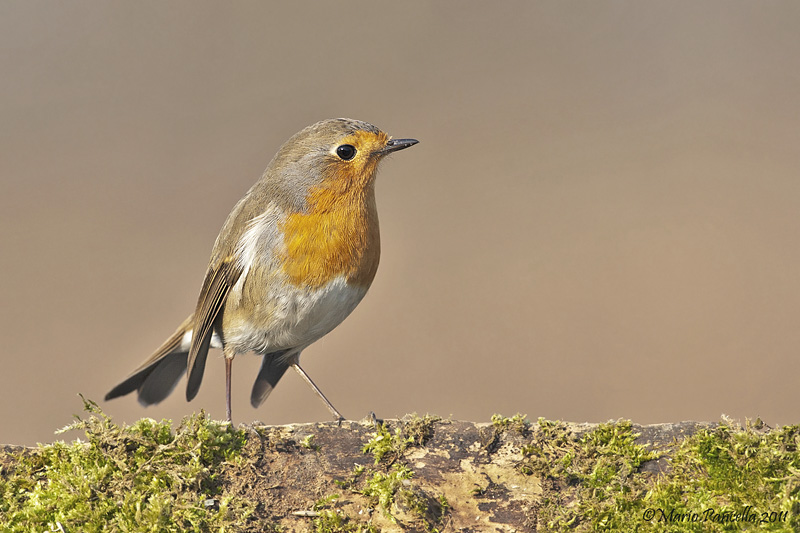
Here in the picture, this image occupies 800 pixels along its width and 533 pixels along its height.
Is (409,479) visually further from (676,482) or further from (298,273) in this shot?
(298,273)

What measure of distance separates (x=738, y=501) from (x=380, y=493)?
128cm

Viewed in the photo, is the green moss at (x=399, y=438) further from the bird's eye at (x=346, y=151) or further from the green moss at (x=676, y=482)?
the bird's eye at (x=346, y=151)

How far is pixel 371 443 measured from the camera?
3107 mm

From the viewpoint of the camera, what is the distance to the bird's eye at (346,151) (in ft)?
14.6

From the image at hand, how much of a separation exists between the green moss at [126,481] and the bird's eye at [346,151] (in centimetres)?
195

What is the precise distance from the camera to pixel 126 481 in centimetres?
275

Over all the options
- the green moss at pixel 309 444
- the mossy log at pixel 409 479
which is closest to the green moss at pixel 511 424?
the mossy log at pixel 409 479

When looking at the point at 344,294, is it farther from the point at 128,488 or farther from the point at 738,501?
the point at 738,501

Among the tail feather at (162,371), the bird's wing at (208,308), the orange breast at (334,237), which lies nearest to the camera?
the orange breast at (334,237)

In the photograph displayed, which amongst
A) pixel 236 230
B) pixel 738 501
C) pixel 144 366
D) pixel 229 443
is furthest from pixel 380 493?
pixel 144 366

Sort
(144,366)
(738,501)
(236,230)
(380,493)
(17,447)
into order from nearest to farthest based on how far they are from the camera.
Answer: (738,501), (380,493), (17,447), (236,230), (144,366)

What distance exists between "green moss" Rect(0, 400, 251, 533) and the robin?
1172 mm

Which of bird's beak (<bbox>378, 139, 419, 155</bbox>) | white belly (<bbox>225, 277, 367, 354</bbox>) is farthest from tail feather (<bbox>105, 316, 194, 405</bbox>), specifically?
bird's beak (<bbox>378, 139, 419, 155</bbox>)

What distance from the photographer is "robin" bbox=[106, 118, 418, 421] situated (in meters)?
4.10
